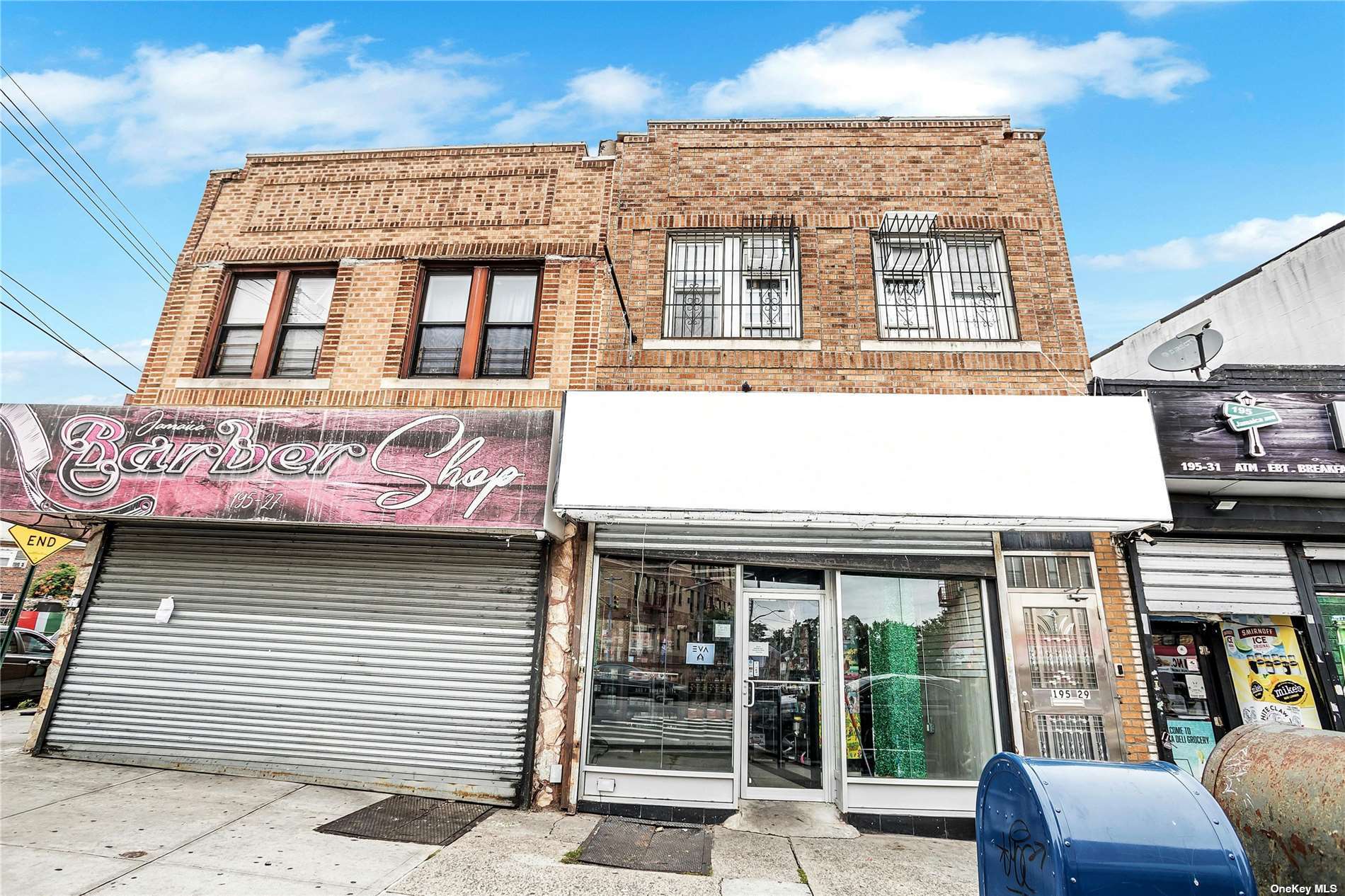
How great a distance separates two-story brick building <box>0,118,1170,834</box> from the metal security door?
37mm

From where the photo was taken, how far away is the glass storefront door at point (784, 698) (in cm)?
681

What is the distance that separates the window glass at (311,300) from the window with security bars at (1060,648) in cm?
948

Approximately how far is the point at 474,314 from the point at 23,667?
11119mm

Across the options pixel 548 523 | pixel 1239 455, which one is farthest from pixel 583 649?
pixel 1239 455

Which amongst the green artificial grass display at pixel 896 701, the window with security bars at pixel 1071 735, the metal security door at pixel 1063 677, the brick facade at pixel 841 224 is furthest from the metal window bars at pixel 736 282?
the window with security bars at pixel 1071 735

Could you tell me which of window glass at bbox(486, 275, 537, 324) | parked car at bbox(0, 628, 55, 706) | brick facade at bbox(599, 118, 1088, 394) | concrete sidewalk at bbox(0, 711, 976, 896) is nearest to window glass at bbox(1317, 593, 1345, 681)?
brick facade at bbox(599, 118, 1088, 394)

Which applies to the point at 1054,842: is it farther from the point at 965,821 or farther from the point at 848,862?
the point at 965,821

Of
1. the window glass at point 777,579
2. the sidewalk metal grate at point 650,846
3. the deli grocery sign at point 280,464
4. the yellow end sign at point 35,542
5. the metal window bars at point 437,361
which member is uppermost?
the metal window bars at point 437,361

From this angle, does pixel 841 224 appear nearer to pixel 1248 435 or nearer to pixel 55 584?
pixel 1248 435

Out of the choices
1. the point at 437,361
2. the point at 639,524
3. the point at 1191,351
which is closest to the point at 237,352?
the point at 437,361

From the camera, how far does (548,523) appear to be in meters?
6.50

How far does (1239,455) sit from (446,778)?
910 centimetres

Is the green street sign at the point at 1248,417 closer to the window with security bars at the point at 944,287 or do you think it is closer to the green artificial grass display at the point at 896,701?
the window with security bars at the point at 944,287

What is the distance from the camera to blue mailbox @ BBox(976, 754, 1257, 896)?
2.76 meters
